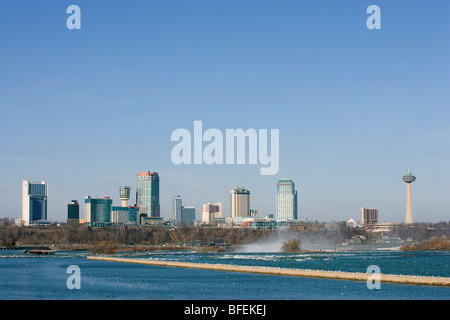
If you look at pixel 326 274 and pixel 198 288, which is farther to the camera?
pixel 326 274

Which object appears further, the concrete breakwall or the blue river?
the concrete breakwall

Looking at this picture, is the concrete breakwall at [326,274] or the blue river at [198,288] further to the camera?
the concrete breakwall at [326,274]

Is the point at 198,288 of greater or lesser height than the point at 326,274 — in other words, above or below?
below
